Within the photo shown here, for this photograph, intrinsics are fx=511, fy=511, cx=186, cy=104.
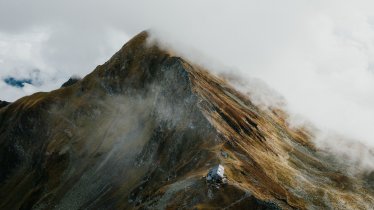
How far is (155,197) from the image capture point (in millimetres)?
134375

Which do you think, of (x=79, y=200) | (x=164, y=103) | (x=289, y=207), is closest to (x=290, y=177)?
(x=289, y=207)

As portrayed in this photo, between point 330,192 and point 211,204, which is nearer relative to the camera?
point 211,204

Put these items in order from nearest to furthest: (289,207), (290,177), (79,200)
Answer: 1. (289,207)
2. (290,177)
3. (79,200)

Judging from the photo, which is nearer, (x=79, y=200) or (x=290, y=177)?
(x=290, y=177)

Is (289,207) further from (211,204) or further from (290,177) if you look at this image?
(290,177)

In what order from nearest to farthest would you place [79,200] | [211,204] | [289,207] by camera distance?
[211,204] < [289,207] < [79,200]

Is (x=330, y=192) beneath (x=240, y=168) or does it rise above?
beneath

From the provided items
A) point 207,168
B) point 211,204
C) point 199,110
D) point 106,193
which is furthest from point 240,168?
point 106,193

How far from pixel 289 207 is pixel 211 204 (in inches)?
931

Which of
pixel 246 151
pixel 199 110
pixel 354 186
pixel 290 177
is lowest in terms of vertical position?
pixel 354 186

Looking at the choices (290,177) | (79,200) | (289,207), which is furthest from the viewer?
(79,200)

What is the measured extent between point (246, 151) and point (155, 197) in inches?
1464

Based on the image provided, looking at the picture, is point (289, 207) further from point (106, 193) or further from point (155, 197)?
point (106, 193)

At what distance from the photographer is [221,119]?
579ft
